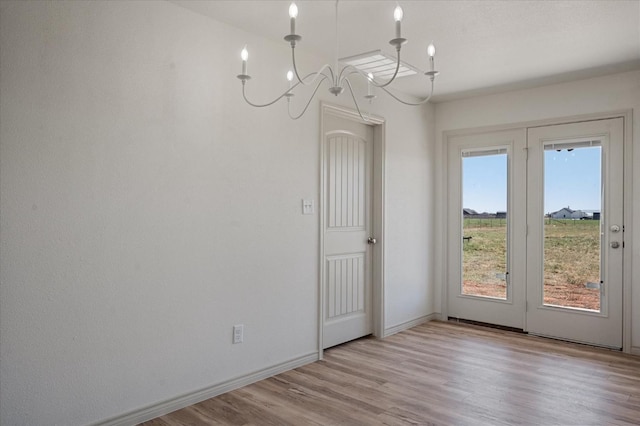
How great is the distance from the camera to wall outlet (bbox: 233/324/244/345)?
321 cm

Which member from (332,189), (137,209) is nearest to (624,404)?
(332,189)

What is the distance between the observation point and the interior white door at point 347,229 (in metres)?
4.11

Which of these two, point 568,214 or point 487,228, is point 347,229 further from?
point 568,214

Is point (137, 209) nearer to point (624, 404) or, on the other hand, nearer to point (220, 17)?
point (220, 17)

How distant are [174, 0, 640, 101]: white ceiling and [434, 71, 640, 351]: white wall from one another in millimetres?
177

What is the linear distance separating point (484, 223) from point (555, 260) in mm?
806

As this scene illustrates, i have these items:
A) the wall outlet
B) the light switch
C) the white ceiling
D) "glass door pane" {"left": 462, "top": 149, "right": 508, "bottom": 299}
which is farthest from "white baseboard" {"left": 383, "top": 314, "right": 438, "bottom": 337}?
the white ceiling

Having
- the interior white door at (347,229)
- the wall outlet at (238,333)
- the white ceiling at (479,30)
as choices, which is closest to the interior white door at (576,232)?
the white ceiling at (479,30)

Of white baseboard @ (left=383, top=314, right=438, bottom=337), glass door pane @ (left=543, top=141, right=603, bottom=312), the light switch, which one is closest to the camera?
the light switch

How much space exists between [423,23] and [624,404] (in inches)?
111

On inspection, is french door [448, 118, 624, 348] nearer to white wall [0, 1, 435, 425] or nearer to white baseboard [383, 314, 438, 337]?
white baseboard [383, 314, 438, 337]

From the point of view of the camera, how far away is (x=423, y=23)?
3.13 meters

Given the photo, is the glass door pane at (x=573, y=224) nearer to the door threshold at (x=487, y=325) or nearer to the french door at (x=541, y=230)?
the french door at (x=541, y=230)

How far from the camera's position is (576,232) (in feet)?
14.6
